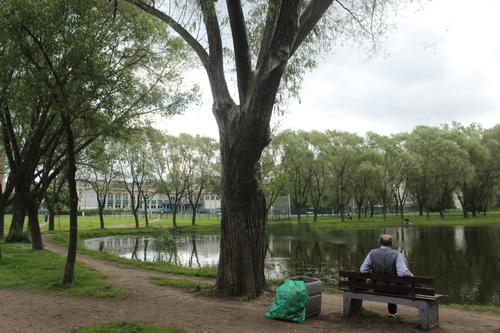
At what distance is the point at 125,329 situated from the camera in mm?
7066

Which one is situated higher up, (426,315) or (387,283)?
(387,283)

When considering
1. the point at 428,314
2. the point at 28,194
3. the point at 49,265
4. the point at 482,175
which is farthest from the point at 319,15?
the point at 482,175

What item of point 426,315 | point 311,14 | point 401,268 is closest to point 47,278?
point 401,268

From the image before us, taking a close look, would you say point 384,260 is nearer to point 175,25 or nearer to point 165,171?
point 175,25

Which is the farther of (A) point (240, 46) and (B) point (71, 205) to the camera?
(B) point (71, 205)

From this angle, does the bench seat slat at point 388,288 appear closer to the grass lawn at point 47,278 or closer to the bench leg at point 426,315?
the bench leg at point 426,315

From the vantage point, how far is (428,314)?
7.49m

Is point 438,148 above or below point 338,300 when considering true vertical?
above

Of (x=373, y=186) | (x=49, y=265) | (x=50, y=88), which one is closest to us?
(x=50, y=88)

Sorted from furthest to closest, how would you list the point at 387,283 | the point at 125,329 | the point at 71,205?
the point at 71,205 → the point at 387,283 → the point at 125,329

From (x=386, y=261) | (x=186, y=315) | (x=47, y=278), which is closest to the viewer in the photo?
(x=386, y=261)

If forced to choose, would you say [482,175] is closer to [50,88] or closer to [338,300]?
[338,300]

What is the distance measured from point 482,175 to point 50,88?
61823 mm

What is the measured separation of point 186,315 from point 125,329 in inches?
61.1
